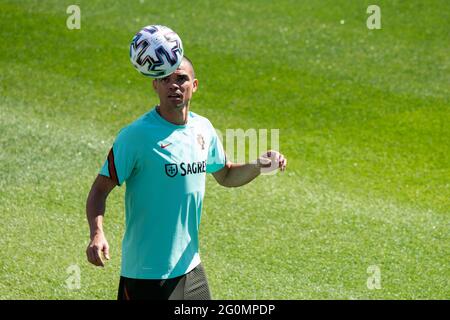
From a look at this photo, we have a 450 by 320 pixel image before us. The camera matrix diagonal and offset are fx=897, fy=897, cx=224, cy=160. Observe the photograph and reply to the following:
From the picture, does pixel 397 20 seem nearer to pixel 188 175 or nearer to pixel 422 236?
pixel 422 236

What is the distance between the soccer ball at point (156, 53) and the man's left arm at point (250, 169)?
924mm

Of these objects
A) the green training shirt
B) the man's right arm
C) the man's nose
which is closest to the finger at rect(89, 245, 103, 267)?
the man's right arm

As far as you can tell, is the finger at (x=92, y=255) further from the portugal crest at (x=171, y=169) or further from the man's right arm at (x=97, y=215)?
the portugal crest at (x=171, y=169)

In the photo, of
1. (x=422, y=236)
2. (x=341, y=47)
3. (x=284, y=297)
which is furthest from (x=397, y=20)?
(x=284, y=297)

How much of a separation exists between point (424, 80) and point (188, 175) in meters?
8.03

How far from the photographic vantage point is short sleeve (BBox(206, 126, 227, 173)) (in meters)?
6.42

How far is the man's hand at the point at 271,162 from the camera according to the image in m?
6.24

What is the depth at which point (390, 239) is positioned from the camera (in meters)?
9.28

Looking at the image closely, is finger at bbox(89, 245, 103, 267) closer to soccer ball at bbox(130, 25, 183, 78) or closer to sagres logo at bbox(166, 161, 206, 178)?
sagres logo at bbox(166, 161, 206, 178)

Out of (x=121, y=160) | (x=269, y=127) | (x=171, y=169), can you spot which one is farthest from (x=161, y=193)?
(x=269, y=127)

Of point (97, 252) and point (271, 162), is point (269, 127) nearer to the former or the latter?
point (271, 162)

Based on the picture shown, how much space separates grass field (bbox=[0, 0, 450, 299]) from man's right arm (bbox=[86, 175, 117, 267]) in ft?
8.48

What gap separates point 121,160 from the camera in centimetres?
578

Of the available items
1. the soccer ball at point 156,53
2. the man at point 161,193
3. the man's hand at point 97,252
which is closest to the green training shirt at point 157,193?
the man at point 161,193
